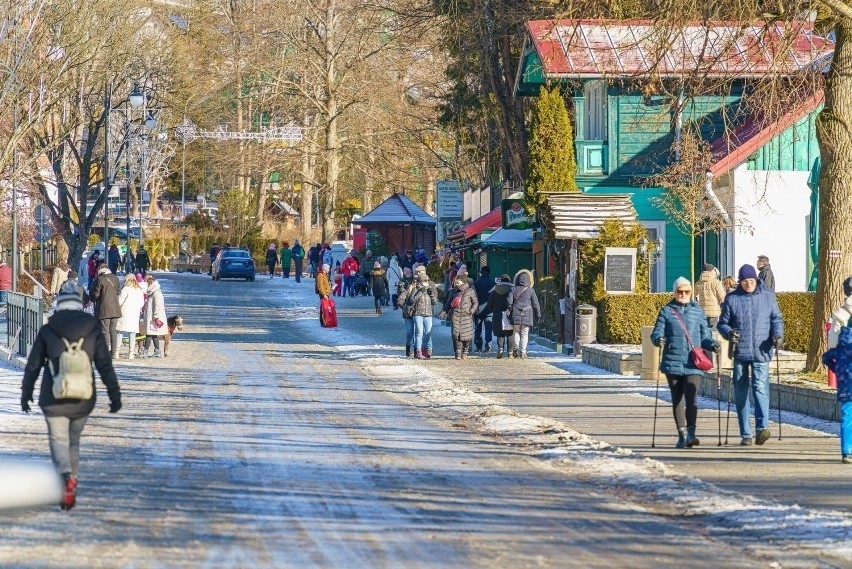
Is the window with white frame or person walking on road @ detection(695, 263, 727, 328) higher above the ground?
the window with white frame

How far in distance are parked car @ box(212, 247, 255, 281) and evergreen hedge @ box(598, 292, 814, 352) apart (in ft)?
121

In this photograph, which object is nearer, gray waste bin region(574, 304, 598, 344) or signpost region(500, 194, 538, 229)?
gray waste bin region(574, 304, 598, 344)

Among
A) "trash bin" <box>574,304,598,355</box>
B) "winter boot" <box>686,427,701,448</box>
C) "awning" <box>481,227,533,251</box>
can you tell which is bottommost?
"winter boot" <box>686,427,701,448</box>

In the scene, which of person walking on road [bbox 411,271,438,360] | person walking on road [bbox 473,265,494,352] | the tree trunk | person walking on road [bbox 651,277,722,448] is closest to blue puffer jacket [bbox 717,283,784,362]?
person walking on road [bbox 651,277,722,448]

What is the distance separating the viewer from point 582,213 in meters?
28.0

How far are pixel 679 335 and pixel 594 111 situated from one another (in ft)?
71.7

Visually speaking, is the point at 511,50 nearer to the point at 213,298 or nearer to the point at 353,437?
the point at 213,298

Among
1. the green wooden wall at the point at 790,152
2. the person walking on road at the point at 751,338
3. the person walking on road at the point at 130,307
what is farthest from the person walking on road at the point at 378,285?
the person walking on road at the point at 751,338

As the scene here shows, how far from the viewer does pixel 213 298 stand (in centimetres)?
5078

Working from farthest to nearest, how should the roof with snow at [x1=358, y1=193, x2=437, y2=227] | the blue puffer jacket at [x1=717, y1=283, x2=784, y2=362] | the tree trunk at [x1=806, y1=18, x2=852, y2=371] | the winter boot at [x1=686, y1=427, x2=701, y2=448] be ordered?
the roof with snow at [x1=358, y1=193, x2=437, y2=227] → the tree trunk at [x1=806, y1=18, x2=852, y2=371] → the blue puffer jacket at [x1=717, y1=283, x2=784, y2=362] → the winter boot at [x1=686, y1=427, x2=701, y2=448]

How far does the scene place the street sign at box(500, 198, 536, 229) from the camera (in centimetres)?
3569

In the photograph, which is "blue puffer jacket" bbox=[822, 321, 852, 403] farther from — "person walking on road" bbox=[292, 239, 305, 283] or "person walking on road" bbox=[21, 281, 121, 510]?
"person walking on road" bbox=[292, 239, 305, 283]

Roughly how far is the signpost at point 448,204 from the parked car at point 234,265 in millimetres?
11348

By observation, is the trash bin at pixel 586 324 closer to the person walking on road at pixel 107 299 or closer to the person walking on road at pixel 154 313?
the person walking on road at pixel 154 313
